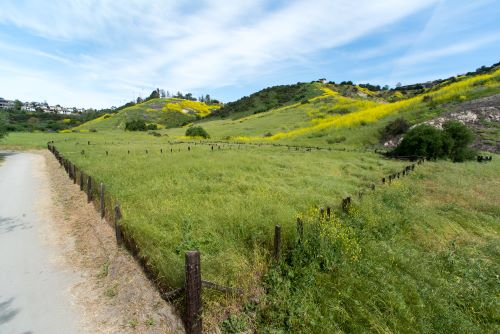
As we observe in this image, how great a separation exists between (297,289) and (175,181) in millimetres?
9444

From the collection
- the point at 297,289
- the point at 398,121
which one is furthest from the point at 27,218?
the point at 398,121

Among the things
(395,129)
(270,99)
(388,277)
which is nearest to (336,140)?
(395,129)

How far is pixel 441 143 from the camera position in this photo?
84.6 feet

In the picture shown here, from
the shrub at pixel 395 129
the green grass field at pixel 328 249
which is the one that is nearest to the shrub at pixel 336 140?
the shrub at pixel 395 129

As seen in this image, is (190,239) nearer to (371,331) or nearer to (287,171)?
(371,331)

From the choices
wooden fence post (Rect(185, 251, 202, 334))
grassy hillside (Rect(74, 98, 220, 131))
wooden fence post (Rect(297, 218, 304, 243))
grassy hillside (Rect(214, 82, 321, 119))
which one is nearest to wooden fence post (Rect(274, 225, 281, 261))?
wooden fence post (Rect(297, 218, 304, 243))

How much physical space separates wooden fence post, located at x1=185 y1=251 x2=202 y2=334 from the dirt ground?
340mm

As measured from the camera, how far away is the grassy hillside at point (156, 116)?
88644 millimetres

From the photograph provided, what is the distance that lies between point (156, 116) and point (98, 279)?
102 meters

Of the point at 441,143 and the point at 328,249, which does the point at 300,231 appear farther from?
the point at 441,143

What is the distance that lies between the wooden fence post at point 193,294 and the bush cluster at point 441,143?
27.4m

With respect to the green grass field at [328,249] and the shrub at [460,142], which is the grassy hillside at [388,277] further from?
the shrub at [460,142]

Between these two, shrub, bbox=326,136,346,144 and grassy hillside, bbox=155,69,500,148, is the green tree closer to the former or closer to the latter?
grassy hillside, bbox=155,69,500,148

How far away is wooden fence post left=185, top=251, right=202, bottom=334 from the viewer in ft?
15.0
